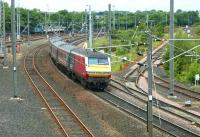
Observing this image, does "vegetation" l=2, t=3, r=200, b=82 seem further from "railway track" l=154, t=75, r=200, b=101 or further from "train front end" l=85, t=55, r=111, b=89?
"train front end" l=85, t=55, r=111, b=89

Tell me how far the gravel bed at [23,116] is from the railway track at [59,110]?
1.38 ft

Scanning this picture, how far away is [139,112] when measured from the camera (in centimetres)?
2745

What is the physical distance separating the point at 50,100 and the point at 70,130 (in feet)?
30.4

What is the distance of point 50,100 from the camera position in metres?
31.1

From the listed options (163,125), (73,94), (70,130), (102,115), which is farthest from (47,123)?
(73,94)

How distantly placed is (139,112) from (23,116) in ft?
20.9

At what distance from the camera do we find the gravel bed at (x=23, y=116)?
70.8 ft

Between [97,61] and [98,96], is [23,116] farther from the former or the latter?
[97,61]

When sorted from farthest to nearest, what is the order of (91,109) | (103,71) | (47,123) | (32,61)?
(32,61), (103,71), (91,109), (47,123)

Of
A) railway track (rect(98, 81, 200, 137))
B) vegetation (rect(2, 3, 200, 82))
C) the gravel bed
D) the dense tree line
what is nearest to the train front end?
railway track (rect(98, 81, 200, 137))

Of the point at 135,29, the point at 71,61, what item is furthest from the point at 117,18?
the point at 71,61

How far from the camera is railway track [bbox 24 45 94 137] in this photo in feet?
71.5

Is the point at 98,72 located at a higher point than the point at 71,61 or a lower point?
lower

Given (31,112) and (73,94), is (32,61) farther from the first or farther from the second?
(31,112)
